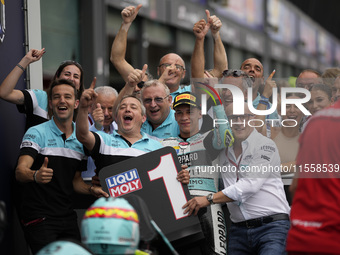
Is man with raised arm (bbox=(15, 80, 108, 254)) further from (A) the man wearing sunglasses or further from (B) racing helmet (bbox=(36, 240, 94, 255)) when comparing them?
(B) racing helmet (bbox=(36, 240, 94, 255))

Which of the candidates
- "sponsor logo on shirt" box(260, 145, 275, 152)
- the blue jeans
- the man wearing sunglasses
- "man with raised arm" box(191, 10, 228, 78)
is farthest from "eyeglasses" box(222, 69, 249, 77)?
the blue jeans

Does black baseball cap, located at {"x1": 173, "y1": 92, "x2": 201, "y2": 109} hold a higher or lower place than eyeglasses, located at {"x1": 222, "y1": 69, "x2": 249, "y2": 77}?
lower

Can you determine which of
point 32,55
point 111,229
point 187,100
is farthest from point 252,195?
point 32,55

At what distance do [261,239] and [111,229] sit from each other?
2071mm

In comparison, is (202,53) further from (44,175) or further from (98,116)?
(44,175)

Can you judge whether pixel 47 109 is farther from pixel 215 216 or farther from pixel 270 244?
pixel 270 244

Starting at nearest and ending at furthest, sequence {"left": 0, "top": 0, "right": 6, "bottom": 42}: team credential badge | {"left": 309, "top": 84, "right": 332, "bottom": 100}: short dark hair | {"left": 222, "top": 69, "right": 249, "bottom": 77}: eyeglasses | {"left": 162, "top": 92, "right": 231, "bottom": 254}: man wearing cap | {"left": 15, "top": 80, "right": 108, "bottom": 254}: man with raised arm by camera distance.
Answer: {"left": 15, "top": 80, "right": 108, "bottom": 254}: man with raised arm
{"left": 162, "top": 92, "right": 231, "bottom": 254}: man wearing cap
{"left": 0, "top": 0, "right": 6, "bottom": 42}: team credential badge
{"left": 222, "top": 69, "right": 249, "bottom": 77}: eyeglasses
{"left": 309, "top": 84, "right": 332, "bottom": 100}: short dark hair

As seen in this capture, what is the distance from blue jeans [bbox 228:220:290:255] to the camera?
4598 millimetres

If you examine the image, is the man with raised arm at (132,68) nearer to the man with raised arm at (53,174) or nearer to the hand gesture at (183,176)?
the man with raised arm at (53,174)

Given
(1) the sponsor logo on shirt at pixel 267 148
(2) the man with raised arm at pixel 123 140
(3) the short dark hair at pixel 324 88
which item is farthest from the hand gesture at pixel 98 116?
(3) the short dark hair at pixel 324 88

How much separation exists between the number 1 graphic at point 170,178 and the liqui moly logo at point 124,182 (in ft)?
0.39

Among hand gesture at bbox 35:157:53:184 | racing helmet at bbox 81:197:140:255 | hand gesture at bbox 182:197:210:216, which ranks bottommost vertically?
hand gesture at bbox 182:197:210:216

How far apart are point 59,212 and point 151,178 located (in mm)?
823

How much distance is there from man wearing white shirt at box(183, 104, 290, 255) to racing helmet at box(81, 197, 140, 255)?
5.26 ft
